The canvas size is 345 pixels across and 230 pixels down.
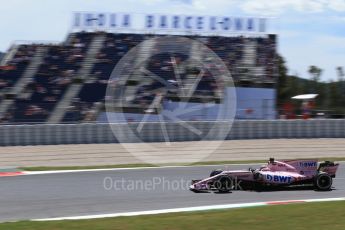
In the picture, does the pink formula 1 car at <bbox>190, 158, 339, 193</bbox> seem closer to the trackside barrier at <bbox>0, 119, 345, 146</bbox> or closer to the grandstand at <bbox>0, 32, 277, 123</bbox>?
the trackside barrier at <bbox>0, 119, 345, 146</bbox>

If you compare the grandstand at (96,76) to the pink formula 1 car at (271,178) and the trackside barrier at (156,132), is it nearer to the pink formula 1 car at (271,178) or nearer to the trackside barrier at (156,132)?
the trackside barrier at (156,132)

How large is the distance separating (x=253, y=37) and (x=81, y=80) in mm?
12326

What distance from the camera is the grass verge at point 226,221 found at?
19.8 ft

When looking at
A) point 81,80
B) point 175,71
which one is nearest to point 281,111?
point 175,71

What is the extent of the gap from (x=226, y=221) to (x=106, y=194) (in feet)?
11.8

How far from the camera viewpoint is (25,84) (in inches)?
1110

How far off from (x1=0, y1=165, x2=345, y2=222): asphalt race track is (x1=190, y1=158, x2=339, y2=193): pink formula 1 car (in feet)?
0.50

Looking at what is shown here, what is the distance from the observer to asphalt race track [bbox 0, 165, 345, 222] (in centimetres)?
812

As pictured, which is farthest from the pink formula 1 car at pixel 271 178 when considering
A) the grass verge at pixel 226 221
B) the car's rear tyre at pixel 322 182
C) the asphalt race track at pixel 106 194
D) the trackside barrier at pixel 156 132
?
the trackside barrier at pixel 156 132

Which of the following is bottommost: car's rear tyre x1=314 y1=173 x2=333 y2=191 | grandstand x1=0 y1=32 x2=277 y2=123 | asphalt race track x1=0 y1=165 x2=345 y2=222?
asphalt race track x1=0 y1=165 x2=345 y2=222

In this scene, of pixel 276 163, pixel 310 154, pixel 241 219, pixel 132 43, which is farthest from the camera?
pixel 132 43

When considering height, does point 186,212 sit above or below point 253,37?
below

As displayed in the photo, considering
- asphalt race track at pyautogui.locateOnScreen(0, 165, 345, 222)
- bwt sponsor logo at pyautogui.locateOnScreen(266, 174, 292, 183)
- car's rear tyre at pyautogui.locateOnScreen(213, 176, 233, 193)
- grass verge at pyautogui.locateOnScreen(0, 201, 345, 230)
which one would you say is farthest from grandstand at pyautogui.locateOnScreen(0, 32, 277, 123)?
grass verge at pyautogui.locateOnScreen(0, 201, 345, 230)

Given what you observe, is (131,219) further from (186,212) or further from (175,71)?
(175,71)
